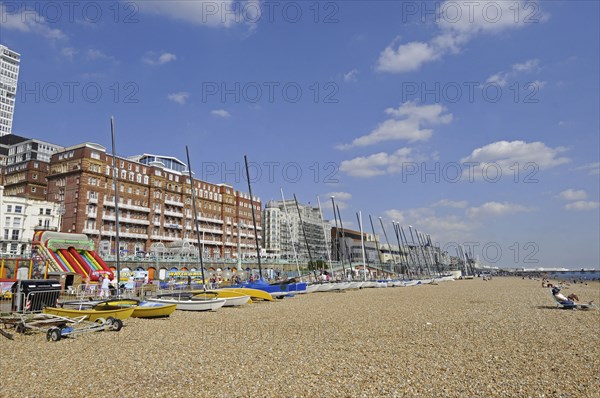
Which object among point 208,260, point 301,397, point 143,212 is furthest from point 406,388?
point 143,212

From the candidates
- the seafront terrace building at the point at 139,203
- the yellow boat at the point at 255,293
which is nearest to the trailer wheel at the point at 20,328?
the yellow boat at the point at 255,293

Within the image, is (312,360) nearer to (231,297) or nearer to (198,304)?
(198,304)

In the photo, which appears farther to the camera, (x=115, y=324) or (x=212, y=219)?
(x=212, y=219)

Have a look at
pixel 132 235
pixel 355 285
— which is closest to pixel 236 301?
pixel 355 285

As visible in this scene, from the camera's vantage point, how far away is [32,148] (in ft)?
334

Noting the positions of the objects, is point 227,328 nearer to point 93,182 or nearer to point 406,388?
point 406,388

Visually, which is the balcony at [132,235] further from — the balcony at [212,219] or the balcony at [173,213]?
the balcony at [212,219]

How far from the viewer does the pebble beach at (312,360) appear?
909 centimetres

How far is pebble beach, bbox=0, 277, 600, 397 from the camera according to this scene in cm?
909

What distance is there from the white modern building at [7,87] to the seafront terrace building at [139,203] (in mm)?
122616

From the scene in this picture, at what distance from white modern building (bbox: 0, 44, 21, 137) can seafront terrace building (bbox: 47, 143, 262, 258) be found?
123 metres

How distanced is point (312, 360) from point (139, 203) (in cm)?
8574

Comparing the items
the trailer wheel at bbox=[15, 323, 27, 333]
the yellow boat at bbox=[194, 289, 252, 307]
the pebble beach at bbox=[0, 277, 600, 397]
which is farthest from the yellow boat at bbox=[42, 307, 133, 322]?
the yellow boat at bbox=[194, 289, 252, 307]

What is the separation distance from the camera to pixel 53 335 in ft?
48.4
